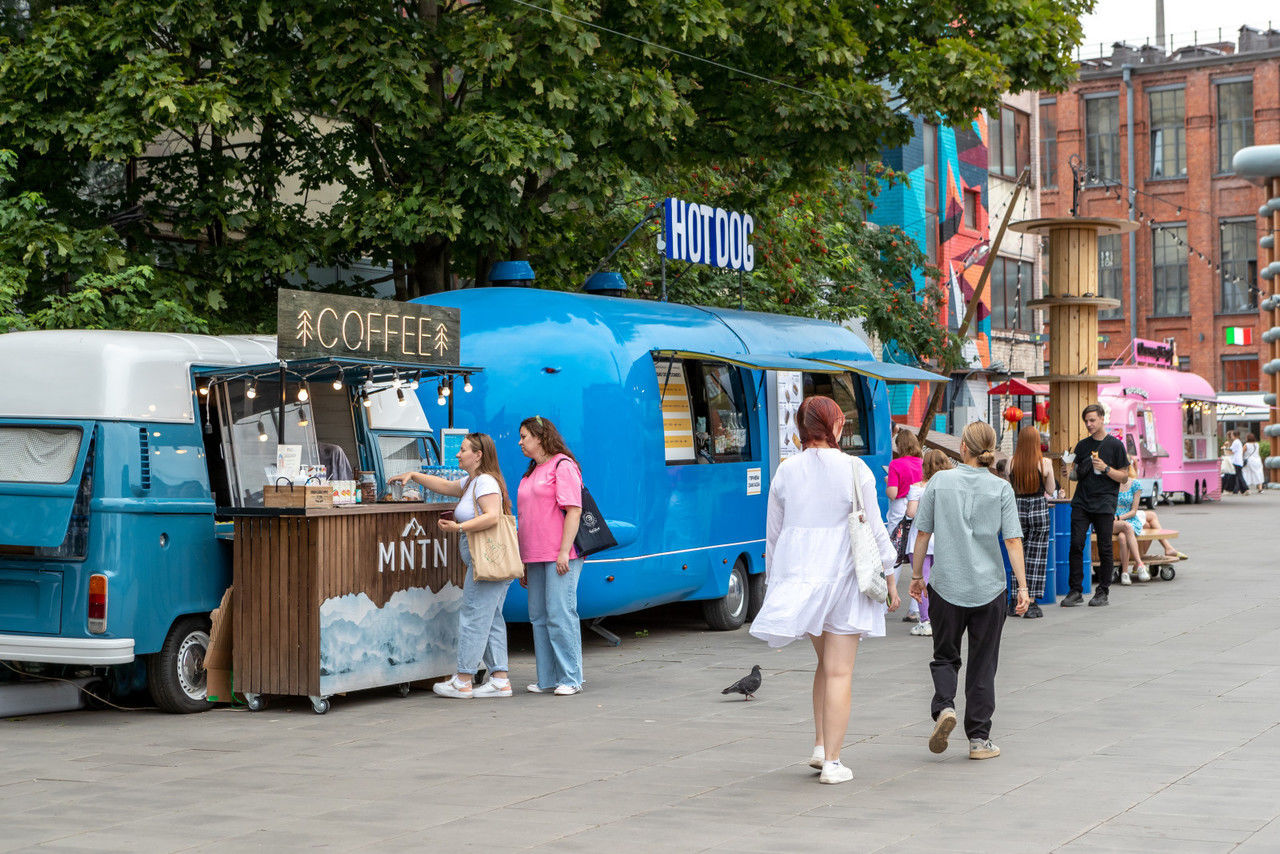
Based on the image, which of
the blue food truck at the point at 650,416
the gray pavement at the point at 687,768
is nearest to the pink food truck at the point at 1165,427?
the blue food truck at the point at 650,416

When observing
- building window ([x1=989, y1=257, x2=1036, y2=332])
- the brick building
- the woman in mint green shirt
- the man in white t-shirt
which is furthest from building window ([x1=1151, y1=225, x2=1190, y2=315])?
the woman in mint green shirt

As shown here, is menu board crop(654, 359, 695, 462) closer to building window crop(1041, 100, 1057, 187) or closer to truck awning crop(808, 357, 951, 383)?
truck awning crop(808, 357, 951, 383)

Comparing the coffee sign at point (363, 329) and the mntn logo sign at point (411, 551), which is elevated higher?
the coffee sign at point (363, 329)

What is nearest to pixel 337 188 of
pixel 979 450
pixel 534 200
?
pixel 534 200

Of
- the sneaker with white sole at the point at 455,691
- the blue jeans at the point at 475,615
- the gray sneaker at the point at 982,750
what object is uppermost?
the blue jeans at the point at 475,615

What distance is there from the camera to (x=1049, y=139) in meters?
66.9

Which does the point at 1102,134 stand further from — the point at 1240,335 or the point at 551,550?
the point at 551,550

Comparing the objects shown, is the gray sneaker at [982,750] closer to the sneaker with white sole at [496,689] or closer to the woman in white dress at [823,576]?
the woman in white dress at [823,576]

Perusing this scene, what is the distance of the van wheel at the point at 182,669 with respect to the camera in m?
10.3

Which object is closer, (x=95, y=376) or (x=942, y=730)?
(x=942, y=730)

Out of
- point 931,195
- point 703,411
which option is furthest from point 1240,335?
point 703,411

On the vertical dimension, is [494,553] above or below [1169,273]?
below

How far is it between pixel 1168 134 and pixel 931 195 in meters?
30.5

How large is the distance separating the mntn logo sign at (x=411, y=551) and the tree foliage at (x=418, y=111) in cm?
433
